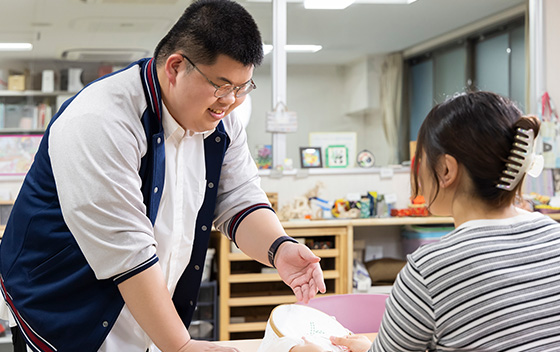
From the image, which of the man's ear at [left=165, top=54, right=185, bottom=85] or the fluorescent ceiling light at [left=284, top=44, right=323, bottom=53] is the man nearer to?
the man's ear at [left=165, top=54, right=185, bottom=85]

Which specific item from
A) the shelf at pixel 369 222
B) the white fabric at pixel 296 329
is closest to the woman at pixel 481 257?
the white fabric at pixel 296 329

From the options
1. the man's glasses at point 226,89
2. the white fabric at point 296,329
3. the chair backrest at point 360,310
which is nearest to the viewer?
the man's glasses at point 226,89

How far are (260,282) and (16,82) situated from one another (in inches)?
72.2

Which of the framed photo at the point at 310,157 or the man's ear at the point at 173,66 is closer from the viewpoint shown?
the man's ear at the point at 173,66

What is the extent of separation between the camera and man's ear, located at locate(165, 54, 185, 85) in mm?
1230

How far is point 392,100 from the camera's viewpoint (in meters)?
3.82

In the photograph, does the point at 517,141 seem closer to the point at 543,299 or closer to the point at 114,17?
the point at 543,299

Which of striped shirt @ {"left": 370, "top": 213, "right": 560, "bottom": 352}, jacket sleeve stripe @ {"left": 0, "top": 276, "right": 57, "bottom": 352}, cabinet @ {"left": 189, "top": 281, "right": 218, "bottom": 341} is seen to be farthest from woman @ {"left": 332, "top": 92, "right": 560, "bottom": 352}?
cabinet @ {"left": 189, "top": 281, "right": 218, "bottom": 341}

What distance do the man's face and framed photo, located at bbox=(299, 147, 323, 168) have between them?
237 cm

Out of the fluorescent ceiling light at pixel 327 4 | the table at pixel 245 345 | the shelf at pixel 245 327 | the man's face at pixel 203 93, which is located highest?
the fluorescent ceiling light at pixel 327 4

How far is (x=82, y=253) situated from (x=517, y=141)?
2.79 feet

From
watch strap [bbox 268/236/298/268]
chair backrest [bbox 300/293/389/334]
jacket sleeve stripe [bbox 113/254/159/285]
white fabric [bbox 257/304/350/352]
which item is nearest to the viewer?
jacket sleeve stripe [bbox 113/254/159/285]

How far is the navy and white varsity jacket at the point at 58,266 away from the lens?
1.19 metres

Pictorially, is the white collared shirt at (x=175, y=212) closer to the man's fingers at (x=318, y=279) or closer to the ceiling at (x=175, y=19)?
the man's fingers at (x=318, y=279)
